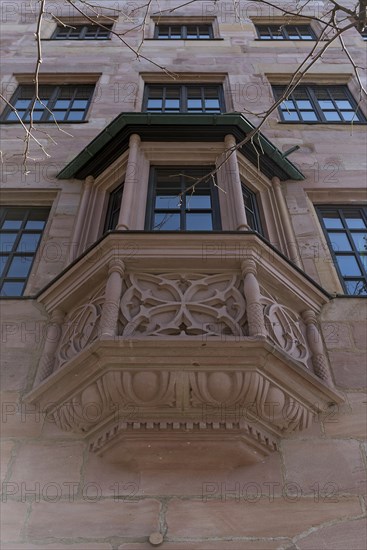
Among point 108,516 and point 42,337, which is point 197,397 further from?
point 42,337

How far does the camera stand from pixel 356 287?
19.7ft

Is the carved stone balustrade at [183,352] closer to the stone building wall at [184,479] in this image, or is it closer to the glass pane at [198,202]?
the stone building wall at [184,479]

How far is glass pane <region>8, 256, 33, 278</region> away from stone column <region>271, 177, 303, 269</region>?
10.4ft

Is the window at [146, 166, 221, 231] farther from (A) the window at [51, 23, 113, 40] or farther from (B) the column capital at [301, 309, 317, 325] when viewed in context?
(A) the window at [51, 23, 113, 40]

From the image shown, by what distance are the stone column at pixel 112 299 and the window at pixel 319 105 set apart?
5403mm

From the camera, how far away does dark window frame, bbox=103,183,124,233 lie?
647cm

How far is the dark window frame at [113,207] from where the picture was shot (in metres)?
6.47

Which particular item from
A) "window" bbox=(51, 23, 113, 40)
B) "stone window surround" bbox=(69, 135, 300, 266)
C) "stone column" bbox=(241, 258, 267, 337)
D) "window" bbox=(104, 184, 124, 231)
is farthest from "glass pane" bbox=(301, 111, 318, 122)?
"window" bbox=(51, 23, 113, 40)

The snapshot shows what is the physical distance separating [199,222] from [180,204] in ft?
1.01

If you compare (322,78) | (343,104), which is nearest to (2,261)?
(343,104)

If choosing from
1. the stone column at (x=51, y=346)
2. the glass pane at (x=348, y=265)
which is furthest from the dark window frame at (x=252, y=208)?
the stone column at (x=51, y=346)

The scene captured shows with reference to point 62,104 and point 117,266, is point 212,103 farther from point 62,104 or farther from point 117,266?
point 117,266

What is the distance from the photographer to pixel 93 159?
7242 mm

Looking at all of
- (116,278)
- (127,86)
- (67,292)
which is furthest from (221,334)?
(127,86)
